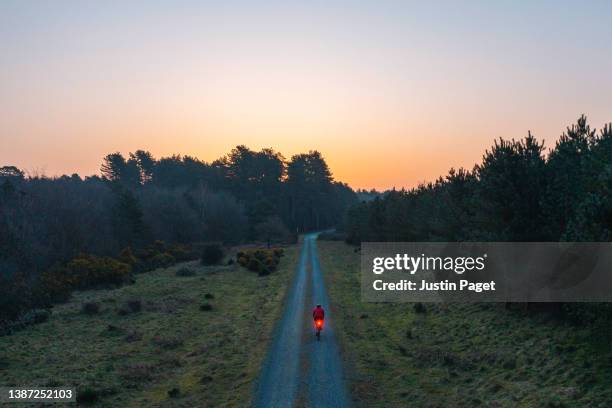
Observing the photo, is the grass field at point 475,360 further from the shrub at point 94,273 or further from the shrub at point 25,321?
the shrub at point 94,273

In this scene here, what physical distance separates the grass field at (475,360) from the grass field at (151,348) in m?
4.90

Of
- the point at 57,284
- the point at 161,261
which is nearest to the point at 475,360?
the point at 57,284

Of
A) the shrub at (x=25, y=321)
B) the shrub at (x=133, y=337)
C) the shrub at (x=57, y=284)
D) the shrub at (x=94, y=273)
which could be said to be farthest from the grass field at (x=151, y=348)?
the shrub at (x=94, y=273)

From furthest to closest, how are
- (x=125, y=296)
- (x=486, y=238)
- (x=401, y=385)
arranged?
(x=125, y=296) → (x=486, y=238) → (x=401, y=385)

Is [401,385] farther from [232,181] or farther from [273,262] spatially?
[232,181]

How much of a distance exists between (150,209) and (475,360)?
243ft

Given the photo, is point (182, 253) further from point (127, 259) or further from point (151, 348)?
point (151, 348)

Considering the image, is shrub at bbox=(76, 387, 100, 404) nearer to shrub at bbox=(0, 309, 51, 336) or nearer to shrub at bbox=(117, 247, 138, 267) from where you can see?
shrub at bbox=(0, 309, 51, 336)


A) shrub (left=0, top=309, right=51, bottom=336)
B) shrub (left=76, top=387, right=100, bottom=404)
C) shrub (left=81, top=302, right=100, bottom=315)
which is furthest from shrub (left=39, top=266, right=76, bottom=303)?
shrub (left=76, top=387, right=100, bottom=404)

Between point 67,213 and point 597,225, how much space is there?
190 feet

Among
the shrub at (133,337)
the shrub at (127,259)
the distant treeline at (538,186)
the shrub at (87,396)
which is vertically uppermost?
the distant treeline at (538,186)

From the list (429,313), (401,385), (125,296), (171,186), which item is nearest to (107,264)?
(125,296)

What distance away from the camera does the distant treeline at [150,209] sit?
42.2m

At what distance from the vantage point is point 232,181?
123812mm
